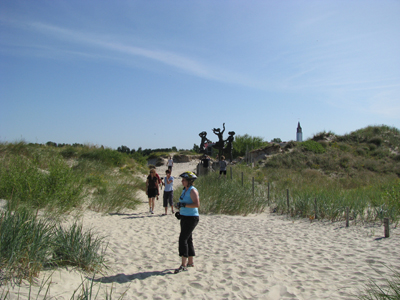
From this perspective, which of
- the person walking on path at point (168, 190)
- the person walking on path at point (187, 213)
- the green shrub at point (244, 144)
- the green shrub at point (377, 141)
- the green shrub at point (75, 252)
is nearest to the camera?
the green shrub at point (75, 252)

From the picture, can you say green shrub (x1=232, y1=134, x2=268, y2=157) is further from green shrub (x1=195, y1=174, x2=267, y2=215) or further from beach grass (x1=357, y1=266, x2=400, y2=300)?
beach grass (x1=357, y1=266, x2=400, y2=300)

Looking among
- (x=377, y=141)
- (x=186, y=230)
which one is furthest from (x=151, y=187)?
(x=377, y=141)

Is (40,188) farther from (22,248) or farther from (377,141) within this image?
(377,141)

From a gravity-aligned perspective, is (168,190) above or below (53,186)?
below

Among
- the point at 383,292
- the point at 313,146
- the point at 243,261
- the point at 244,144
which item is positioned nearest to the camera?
the point at 383,292

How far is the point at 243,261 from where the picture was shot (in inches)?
227

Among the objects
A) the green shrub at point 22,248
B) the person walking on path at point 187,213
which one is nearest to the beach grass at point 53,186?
the green shrub at point 22,248

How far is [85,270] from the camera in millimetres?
4637

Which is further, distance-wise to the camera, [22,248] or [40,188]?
[40,188]

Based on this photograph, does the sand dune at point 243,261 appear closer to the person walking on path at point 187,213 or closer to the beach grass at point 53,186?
the person walking on path at point 187,213

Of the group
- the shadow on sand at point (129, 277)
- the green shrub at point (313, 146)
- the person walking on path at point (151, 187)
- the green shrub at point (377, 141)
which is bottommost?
the shadow on sand at point (129, 277)

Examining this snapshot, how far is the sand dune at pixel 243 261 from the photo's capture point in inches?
169

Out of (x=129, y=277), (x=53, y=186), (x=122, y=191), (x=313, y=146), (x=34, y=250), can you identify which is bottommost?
(x=129, y=277)

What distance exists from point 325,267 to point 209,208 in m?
6.50
